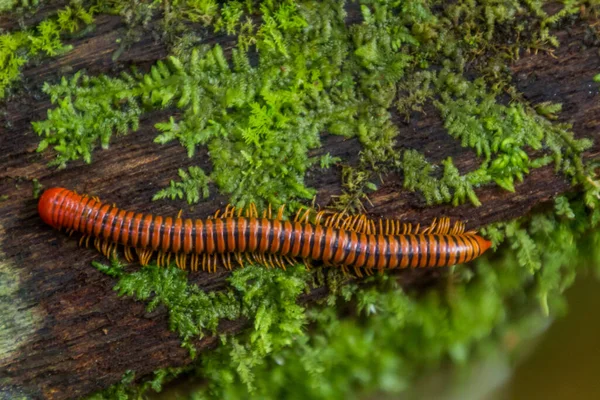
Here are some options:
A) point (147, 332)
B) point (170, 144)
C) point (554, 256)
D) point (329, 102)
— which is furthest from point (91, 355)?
point (554, 256)

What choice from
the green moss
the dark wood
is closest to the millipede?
the dark wood

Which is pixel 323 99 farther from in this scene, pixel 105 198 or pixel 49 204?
pixel 49 204

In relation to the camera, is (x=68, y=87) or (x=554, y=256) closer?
(x=68, y=87)

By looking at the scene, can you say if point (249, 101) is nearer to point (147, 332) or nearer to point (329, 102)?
point (329, 102)

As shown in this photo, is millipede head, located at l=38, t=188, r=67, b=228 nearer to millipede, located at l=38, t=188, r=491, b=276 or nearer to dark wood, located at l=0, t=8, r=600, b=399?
millipede, located at l=38, t=188, r=491, b=276

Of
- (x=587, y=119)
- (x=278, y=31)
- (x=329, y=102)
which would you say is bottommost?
(x=587, y=119)

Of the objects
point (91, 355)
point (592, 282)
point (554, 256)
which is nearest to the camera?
point (91, 355)

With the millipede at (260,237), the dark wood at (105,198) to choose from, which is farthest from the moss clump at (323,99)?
the millipede at (260,237)
